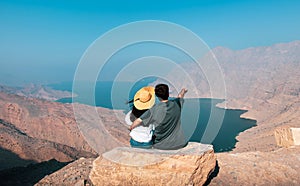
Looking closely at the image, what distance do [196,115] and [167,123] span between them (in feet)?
4.35

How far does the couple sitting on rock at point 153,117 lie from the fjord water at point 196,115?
1.41ft

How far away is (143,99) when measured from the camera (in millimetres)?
5703

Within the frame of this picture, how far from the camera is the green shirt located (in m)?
5.71

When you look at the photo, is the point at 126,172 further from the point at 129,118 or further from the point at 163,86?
the point at 163,86

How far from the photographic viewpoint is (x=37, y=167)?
19172 millimetres

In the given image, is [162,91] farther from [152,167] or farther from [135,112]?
[152,167]

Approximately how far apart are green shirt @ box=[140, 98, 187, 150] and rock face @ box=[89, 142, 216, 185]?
22 cm

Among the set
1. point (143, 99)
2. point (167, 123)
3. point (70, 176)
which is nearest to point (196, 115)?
point (167, 123)

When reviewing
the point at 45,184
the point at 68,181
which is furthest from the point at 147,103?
the point at 45,184

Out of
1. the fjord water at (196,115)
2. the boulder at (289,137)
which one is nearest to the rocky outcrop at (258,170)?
the fjord water at (196,115)

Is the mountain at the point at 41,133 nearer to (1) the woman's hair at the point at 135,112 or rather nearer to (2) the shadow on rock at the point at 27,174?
(2) the shadow on rock at the point at 27,174

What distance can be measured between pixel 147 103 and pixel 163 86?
0.51m

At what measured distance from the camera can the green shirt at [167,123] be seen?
18.7 feet

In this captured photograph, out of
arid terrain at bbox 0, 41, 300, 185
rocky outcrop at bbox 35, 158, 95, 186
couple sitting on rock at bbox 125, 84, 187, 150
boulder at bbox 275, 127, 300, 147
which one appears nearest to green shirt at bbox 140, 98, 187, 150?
couple sitting on rock at bbox 125, 84, 187, 150
